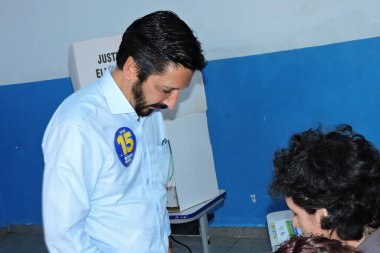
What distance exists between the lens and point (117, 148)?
142 centimetres

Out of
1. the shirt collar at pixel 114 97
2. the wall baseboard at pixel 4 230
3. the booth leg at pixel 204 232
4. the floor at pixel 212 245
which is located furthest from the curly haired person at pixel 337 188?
the wall baseboard at pixel 4 230

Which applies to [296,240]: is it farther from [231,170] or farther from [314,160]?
[231,170]

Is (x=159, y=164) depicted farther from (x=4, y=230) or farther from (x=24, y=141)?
(x=4, y=230)

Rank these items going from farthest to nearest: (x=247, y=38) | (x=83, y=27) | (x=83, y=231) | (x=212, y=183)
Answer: (x=83, y=27)
(x=247, y=38)
(x=212, y=183)
(x=83, y=231)

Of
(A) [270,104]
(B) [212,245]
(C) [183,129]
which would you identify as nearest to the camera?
(C) [183,129]

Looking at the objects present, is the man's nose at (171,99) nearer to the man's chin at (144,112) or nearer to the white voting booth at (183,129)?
the man's chin at (144,112)

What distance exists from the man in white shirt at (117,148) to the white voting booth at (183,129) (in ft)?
2.93

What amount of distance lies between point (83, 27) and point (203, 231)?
1763 mm

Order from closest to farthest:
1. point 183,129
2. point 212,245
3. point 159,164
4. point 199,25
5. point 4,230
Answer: point 159,164, point 183,129, point 199,25, point 212,245, point 4,230

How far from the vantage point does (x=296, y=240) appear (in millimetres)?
896

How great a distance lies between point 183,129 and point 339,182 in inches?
56.8

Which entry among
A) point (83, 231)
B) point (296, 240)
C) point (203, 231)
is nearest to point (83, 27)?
point (203, 231)

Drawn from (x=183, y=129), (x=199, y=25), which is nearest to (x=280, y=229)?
(x=183, y=129)

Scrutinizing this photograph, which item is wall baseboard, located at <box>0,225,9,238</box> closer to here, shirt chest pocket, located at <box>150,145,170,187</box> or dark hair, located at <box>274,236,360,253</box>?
shirt chest pocket, located at <box>150,145,170,187</box>
